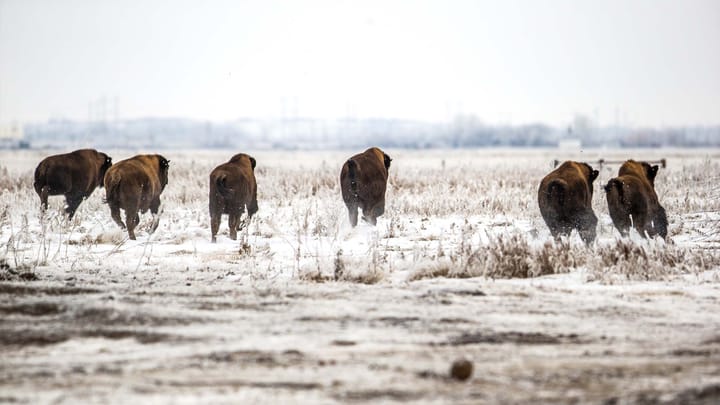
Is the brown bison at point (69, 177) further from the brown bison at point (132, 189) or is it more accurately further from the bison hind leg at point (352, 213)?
the bison hind leg at point (352, 213)

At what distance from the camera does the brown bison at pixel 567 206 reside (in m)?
12.8

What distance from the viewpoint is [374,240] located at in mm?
11992

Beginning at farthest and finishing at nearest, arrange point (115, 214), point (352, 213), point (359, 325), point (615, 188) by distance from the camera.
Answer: point (352, 213)
point (115, 214)
point (615, 188)
point (359, 325)

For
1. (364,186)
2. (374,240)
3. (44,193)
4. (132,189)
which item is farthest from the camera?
(44,193)

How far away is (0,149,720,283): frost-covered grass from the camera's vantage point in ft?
33.4

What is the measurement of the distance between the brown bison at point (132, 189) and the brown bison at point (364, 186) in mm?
3401

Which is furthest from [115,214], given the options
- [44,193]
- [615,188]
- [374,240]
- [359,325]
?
[359,325]

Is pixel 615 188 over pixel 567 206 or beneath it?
over

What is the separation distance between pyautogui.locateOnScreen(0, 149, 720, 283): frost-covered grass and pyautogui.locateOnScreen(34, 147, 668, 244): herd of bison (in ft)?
1.27

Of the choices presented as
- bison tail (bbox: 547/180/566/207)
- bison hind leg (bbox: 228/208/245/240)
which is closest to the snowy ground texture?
bison hind leg (bbox: 228/208/245/240)

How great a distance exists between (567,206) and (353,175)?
14.2 ft

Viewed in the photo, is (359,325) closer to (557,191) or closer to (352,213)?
(557,191)

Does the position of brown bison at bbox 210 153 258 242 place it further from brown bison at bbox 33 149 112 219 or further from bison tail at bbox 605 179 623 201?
bison tail at bbox 605 179 623 201

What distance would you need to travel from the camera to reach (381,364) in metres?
5.88
